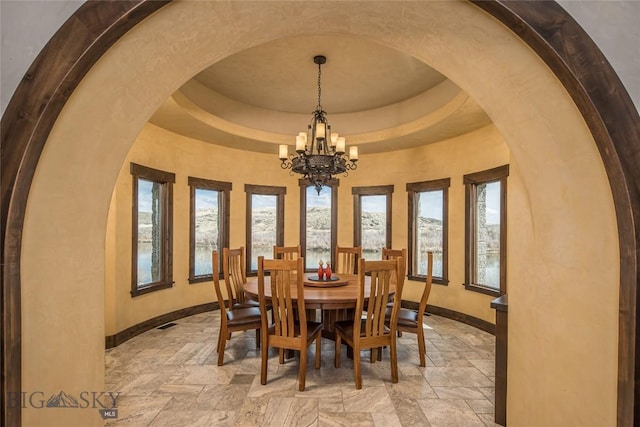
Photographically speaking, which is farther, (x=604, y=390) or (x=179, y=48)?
(x=179, y=48)

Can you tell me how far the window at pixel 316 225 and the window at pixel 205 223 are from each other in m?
1.32

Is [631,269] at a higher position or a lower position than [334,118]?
lower

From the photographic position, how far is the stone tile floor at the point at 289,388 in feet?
7.29

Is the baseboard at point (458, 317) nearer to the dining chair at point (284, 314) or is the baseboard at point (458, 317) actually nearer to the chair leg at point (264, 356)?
the dining chair at point (284, 314)

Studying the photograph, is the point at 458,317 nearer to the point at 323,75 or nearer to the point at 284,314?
the point at 284,314

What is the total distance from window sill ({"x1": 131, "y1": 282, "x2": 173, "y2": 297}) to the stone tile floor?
57 centimetres

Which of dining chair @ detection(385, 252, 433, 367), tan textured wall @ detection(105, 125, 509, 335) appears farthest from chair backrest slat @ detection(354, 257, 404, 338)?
tan textured wall @ detection(105, 125, 509, 335)

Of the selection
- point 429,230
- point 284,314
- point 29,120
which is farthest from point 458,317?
point 29,120

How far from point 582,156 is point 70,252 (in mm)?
2012

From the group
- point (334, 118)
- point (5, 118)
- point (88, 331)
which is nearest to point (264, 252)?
point (334, 118)

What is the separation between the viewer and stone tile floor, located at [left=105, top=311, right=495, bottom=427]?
2221 mm

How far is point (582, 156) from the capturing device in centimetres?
121

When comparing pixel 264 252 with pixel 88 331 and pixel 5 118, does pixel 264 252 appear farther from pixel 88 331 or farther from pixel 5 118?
pixel 5 118

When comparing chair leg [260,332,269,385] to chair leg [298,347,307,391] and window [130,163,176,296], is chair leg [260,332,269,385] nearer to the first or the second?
chair leg [298,347,307,391]
